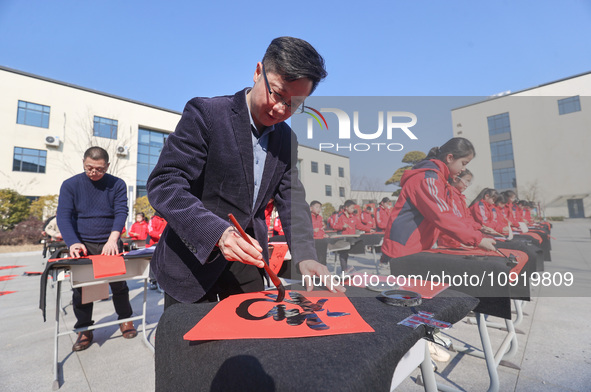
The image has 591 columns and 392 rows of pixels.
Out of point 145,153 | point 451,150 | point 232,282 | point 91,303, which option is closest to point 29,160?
point 145,153

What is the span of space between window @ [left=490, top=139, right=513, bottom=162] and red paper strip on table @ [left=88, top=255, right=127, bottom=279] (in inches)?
148

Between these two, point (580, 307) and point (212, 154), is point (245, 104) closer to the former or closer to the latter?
point (212, 154)

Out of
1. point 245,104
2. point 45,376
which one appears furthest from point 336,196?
point 45,376

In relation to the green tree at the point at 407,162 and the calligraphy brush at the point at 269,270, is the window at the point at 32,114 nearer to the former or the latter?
the green tree at the point at 407,162

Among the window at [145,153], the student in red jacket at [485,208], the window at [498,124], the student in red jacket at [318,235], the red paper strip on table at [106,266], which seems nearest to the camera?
the red paper strip on table at [106,266]

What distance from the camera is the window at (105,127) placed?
60.2 feet

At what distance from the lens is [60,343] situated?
2.58m

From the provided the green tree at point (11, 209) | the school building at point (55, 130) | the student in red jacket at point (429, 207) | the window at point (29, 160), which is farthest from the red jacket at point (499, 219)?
the window at point (29, 160)

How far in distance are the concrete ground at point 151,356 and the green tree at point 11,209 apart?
12.8m

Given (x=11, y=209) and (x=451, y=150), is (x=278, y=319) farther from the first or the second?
(x=11, y=209)

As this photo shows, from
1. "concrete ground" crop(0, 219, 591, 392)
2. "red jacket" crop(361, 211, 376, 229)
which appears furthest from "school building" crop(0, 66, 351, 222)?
"concrete ground" crop(0, 219, 591, 392)

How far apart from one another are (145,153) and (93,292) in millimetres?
21563

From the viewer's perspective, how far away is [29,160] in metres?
16.0

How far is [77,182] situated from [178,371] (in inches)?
106
